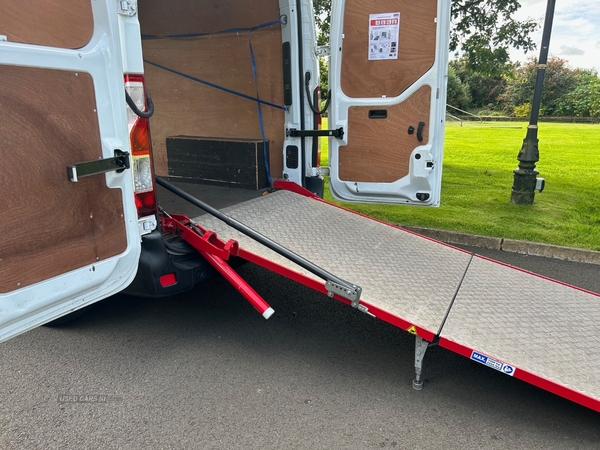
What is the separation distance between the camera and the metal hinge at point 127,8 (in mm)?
2220

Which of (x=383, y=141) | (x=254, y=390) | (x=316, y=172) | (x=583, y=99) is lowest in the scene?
(x=254, y=390)

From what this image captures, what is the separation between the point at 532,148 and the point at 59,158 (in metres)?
5.97

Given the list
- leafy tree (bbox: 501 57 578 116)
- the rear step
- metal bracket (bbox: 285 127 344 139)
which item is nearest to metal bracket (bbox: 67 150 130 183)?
the rear step

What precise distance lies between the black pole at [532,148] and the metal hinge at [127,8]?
17.5 ft

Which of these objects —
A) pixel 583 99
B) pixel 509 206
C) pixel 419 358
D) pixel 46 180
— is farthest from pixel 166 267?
pixel 583 99

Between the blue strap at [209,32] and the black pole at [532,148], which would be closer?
the blue strap at [209,32]

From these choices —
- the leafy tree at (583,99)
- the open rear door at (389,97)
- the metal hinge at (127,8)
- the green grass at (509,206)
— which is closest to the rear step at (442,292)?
the open rear door at (389,97)

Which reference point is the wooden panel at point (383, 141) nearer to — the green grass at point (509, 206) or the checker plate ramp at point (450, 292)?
the checker plate ramp at point (450, 292)

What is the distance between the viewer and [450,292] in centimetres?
302

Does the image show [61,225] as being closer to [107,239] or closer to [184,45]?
[107,239]

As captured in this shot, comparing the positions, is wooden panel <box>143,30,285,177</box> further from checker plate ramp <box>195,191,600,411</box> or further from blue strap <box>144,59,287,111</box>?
checker plate ramp <box>195,191,600,411</box>

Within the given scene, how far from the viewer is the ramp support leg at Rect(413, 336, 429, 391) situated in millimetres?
2600

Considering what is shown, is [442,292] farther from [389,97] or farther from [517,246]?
[517,246]

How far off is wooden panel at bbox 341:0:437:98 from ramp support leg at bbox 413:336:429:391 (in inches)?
84.8
